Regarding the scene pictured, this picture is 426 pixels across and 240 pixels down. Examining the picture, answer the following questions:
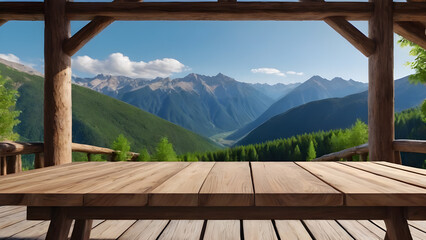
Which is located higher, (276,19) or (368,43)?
(276,19)

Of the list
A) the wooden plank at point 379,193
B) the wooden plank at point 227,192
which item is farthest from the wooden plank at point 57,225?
the wooden plank at point 379,193

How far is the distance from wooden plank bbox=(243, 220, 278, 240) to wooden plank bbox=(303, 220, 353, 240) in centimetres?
28

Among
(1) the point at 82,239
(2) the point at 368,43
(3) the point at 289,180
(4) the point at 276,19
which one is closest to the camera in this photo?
(3) the point at 289,180

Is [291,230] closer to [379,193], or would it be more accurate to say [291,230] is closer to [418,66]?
[379,193]

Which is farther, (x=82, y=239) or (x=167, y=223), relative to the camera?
(x=167, y=223)

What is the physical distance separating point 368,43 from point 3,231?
3673 mm

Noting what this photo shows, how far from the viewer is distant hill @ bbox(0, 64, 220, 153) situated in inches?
2785

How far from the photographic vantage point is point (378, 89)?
10.0ft

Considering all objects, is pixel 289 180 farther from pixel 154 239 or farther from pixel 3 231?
pixel 3 231

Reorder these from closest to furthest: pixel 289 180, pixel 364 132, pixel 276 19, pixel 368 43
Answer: pixel 289 180
pixel 368 43
pixel 276 19
pixel 364 132

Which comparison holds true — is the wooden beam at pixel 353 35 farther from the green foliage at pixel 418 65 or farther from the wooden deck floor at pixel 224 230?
the green foliage at pixel 418 65

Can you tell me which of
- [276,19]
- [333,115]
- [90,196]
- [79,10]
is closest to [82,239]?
[90,196]

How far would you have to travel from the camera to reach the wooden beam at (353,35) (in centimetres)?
304

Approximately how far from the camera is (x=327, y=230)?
2.00 meters
